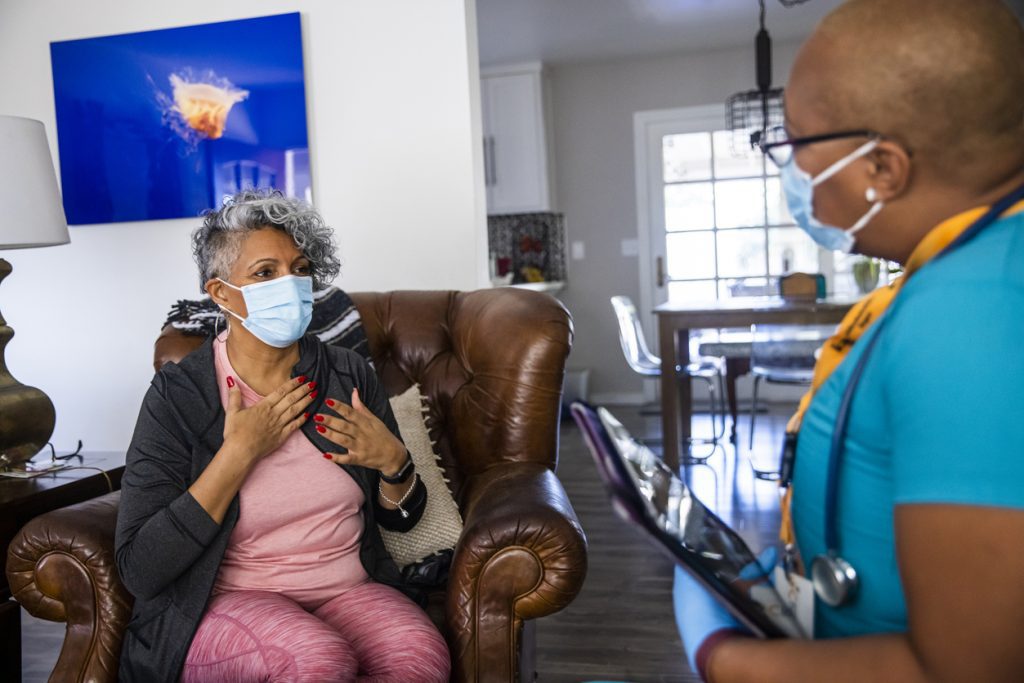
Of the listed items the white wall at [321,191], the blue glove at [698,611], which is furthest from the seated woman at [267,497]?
the white wall at [321,191]

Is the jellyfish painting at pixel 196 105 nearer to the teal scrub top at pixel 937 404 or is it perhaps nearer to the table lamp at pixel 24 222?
the table lamp at pixel 24 222

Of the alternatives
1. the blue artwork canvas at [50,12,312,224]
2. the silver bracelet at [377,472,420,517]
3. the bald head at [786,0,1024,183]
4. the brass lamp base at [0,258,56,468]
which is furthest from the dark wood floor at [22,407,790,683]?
the bald head at [786,0,1024,183]

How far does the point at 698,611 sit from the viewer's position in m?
0.82

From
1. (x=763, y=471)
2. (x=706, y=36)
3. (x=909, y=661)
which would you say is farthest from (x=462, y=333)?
(x=706, y=36)

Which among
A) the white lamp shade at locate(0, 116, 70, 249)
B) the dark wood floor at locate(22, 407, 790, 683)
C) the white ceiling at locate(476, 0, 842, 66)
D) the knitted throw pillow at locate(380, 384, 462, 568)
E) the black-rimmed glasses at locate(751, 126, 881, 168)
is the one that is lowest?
the dark wood floor at locate(22, 407, 790, 683)

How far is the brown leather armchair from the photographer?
5.31ft

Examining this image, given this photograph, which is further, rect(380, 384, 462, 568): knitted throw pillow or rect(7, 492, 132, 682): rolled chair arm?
rect(380, 384, 462, 568): knitted throw pillow

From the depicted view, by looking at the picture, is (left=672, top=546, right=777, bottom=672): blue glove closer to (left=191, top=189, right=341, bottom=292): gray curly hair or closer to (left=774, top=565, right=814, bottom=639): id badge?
(left=774, top=565, right=814, bottom=639): id badge

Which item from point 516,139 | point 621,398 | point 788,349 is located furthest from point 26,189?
point 621,398

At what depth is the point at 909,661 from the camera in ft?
2.17

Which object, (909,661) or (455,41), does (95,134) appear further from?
(909,661)

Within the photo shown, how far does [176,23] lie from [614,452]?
9.29ft

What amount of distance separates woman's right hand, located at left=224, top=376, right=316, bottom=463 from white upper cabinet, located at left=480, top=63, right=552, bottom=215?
15.9 feet

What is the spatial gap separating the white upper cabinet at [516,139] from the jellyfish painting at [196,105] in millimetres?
3497
